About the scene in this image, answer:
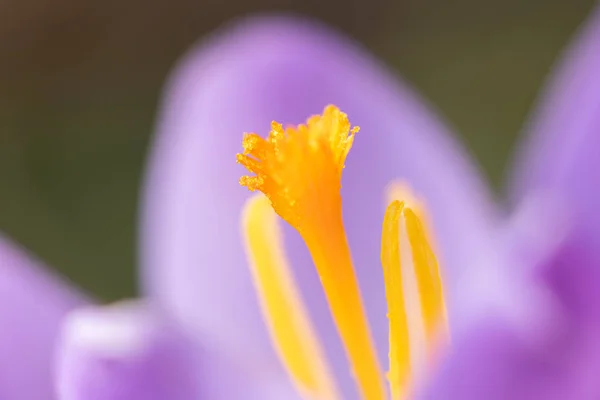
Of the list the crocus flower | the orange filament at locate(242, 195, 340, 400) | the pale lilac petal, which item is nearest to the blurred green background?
the crocus flower

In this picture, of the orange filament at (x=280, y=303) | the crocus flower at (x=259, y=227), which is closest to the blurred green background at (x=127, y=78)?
the crocus flower at (x=259, y=227)

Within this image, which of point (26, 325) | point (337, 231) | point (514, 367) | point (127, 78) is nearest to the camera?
point (514, 367)

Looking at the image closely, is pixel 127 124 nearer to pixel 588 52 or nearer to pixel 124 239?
pixel 124 239

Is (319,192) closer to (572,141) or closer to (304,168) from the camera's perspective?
(304,168)

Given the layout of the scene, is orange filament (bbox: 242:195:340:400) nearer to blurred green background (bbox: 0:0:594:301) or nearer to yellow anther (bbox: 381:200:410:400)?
yellow anther (bbox: 381:200:410:400)

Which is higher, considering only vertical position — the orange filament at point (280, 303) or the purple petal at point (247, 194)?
the purple petal at point (247, 194)

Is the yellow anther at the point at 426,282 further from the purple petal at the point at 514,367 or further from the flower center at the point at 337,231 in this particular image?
the purple petal at the point at 514,367

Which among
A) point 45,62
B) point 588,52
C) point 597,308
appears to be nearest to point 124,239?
point 45,62

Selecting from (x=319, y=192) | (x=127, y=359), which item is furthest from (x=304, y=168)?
(x=127, y=359)
